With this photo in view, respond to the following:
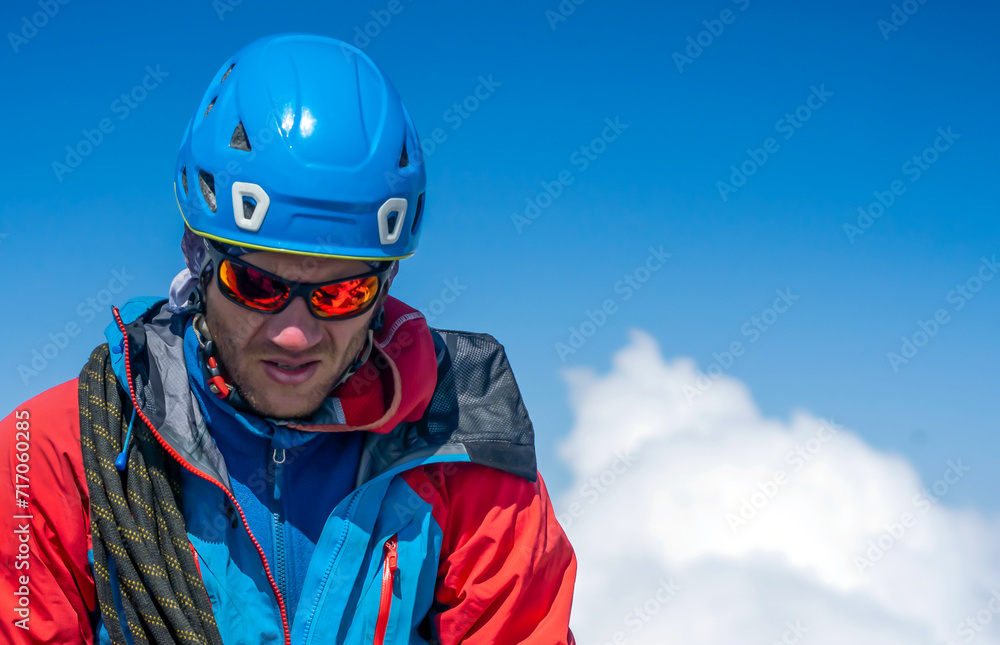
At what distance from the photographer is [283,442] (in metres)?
3.54

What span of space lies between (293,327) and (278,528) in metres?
0.84

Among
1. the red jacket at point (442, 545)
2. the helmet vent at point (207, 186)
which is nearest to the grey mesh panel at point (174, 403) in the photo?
the red jacket at point (442, 545)

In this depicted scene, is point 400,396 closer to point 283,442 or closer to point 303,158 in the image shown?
point 283,442

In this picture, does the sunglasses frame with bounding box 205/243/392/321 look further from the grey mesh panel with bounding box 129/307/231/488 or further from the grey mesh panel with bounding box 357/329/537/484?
the grey mesh panel with bounding box 357/329/537/484

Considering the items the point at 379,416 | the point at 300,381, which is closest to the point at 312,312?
the point at 300,381

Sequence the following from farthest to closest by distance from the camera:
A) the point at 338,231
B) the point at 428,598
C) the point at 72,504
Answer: the point at 428,598
the point at 338,231
the point at 72,504

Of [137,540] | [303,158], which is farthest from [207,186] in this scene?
[137,540]

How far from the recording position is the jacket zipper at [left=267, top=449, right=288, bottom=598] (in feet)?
11.6

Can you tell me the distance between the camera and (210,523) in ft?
11.4

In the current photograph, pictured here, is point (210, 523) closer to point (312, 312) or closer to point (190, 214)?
point (312, 312)

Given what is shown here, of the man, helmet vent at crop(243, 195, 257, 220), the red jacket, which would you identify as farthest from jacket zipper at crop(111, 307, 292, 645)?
helmet vent at crop(243, 195, 257, 220)

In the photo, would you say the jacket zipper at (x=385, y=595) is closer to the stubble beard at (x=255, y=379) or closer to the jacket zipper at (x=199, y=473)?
the jacket zipper at (x=199, y=473)

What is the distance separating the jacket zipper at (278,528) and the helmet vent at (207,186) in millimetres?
1112

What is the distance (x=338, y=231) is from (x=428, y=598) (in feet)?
5.42
